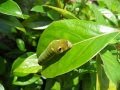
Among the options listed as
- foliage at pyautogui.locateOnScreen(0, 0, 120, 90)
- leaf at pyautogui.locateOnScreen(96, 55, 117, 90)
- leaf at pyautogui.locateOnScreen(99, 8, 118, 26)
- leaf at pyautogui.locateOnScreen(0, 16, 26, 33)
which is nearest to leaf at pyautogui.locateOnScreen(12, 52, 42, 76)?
foliage at pyautogui.locateOnScreen(0, 0, 120, 90)

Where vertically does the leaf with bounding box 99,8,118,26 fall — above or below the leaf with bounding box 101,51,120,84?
above

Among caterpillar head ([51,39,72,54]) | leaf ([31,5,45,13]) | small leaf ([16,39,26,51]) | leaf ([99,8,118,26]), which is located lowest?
small leaf ([16,39,26,51])

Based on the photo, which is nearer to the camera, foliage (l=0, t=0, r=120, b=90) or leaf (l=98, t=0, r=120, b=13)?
foliage (l=0, t=0, r=120, b=90)

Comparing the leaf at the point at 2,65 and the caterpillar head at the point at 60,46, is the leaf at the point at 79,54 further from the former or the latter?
the leaf at the point at 2,65

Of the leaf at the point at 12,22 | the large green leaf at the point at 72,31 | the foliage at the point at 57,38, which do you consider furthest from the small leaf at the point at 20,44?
the large green leaf at the point at 72,31

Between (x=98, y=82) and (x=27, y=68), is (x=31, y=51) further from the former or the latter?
(x=98, y=82)

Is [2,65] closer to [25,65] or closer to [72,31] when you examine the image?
[25,65]

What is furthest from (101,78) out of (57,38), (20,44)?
(20,44)

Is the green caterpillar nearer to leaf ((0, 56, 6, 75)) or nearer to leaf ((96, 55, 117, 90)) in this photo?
leaf ((96, 55, 117, 90))
